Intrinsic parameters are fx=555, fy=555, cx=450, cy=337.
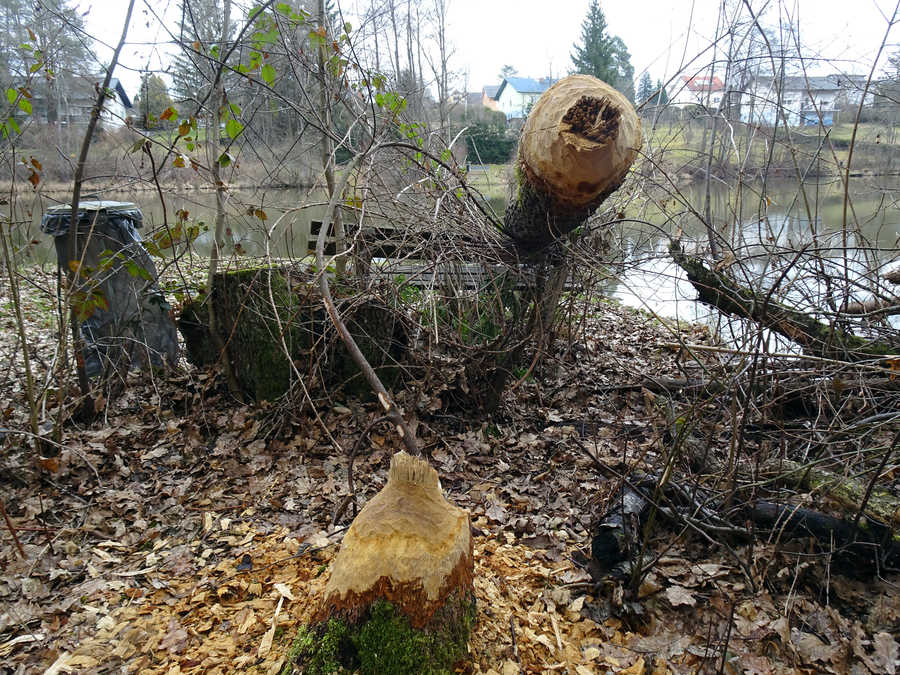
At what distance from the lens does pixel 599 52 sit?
89.5 feet

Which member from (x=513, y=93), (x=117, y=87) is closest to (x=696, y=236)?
(x=117, y=87)

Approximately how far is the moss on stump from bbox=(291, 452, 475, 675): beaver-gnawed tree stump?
219 centimetres

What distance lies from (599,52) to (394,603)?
30386 millimetres

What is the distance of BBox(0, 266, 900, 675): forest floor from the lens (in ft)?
7.45

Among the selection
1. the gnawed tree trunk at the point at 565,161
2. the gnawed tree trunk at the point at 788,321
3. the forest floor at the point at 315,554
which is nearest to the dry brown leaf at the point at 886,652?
the forest floor at the point at 315,554

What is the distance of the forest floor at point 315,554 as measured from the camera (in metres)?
2.27

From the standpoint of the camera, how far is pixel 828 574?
2375 mm

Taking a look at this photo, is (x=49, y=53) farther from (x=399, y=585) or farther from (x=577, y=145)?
(x=399, y=585)

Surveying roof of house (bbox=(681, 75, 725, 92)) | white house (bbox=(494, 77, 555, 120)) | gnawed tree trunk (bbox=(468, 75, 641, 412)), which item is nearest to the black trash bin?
gnawed tree trunk (bbox=(468, 75, 641, 412))

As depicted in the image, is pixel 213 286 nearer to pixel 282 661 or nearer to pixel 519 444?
pixel 519 444

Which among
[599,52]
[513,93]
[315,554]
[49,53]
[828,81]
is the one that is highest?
[513,93]

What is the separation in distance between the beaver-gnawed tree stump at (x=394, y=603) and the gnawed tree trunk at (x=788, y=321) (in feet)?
6.95

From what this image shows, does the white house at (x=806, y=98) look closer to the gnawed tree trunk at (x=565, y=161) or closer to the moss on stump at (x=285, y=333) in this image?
the gnawed tree trunk at (x=565, y=161)

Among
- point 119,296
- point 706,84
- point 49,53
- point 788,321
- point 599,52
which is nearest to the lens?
point 49,53
